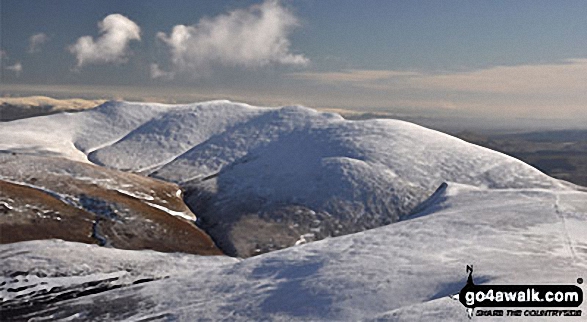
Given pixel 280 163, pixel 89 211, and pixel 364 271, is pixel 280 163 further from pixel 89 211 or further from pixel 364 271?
pixel 364 271

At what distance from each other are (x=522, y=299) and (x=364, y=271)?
12.8 metres

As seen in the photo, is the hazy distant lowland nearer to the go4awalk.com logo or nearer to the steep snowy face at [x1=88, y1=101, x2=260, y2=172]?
the go4awalk.com logo

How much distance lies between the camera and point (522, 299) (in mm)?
26062

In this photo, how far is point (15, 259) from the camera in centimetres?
4525

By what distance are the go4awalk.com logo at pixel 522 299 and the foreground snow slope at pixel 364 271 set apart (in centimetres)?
93

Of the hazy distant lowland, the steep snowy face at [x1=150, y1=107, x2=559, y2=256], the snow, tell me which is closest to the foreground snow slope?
the hazy distant lowland

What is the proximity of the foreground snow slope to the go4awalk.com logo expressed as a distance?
0.93 metres

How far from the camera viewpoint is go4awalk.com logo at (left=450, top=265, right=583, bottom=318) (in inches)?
928

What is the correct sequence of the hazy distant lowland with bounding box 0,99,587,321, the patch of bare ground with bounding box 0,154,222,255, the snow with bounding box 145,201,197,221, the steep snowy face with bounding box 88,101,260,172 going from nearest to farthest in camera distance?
the hazy distant lowland with bounding box 0,99,587,321, the patch of bare ground with bounding box 0,154,222,255, the snow with bounding box 145,201,197,221, the steep snowy face with bounding box 88,101,260,172

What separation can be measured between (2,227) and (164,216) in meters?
21.5

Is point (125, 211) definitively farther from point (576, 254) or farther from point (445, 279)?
point (576, 254)

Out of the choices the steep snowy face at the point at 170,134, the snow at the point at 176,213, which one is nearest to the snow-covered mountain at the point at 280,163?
the steep snowy face at the point at 170,134

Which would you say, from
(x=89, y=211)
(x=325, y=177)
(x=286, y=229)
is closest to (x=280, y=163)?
(x=325, y=177)

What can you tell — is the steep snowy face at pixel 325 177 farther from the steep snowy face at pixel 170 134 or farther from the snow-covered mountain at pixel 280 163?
the steep snowy face at pixel 170 134
